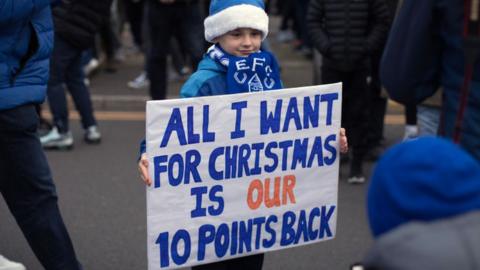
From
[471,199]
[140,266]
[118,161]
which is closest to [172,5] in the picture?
[118,161]

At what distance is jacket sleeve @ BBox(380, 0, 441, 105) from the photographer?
2.88 meters

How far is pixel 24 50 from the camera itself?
11.7ft

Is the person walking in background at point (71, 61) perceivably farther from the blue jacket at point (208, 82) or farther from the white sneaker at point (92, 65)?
the blue jacket at point (208, 82)

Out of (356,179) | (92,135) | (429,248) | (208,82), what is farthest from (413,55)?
(92,135)

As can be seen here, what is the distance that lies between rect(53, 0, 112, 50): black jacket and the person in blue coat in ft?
7.92

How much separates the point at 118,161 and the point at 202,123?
3.45 metres

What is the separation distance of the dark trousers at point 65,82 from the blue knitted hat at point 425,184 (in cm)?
462

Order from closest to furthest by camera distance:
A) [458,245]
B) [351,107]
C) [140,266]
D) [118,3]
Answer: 1. [458,245]
2. [140,266]
3. [351,107]
4. [118,3]

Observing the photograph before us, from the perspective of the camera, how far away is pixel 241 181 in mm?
3117

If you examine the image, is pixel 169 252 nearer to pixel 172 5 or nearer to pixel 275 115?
pixel 275 115

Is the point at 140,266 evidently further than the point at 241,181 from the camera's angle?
Yes

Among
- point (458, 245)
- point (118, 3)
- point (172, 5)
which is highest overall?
point (458, 245)

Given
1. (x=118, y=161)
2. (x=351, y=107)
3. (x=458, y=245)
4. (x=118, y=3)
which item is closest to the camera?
(x=458, y=245)

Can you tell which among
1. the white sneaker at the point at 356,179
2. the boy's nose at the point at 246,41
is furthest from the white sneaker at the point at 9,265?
the white sneaker at the point at 356,179
